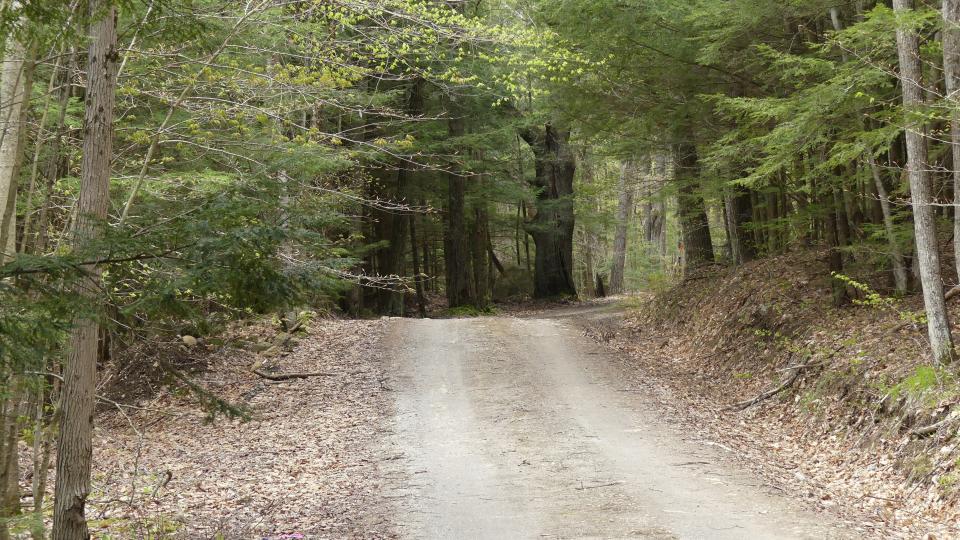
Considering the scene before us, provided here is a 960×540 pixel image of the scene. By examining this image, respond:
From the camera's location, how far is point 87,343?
5.99 meters

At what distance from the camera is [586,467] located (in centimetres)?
879

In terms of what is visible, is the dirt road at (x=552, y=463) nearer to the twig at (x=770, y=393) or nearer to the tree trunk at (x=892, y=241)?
the twig at (x=770, y=393)

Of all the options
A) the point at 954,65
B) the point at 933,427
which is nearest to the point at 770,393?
the point at 933,427

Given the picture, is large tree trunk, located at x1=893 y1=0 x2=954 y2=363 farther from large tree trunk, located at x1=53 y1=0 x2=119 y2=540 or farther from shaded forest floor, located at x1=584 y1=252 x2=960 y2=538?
large tree trunk, located at x1=53 y1=0 x2=119 y2=540

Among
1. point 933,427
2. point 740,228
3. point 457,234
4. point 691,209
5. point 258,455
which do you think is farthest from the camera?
point 457,234

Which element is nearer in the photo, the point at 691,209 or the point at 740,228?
the point at 740,228

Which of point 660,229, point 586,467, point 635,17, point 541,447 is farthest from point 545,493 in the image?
point 660,229

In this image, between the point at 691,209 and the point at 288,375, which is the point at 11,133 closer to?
the point at 288,375

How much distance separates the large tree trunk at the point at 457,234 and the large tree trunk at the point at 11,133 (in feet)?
52.1

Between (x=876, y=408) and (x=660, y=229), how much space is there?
85.0 ft

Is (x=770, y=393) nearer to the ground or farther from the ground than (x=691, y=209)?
nearer to the ground

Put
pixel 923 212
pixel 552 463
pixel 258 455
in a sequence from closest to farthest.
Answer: pixel 923 212 → pixel 552 463 → pixel 258 455

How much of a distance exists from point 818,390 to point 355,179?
12.1 m

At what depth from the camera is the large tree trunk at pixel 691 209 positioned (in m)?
16.4
